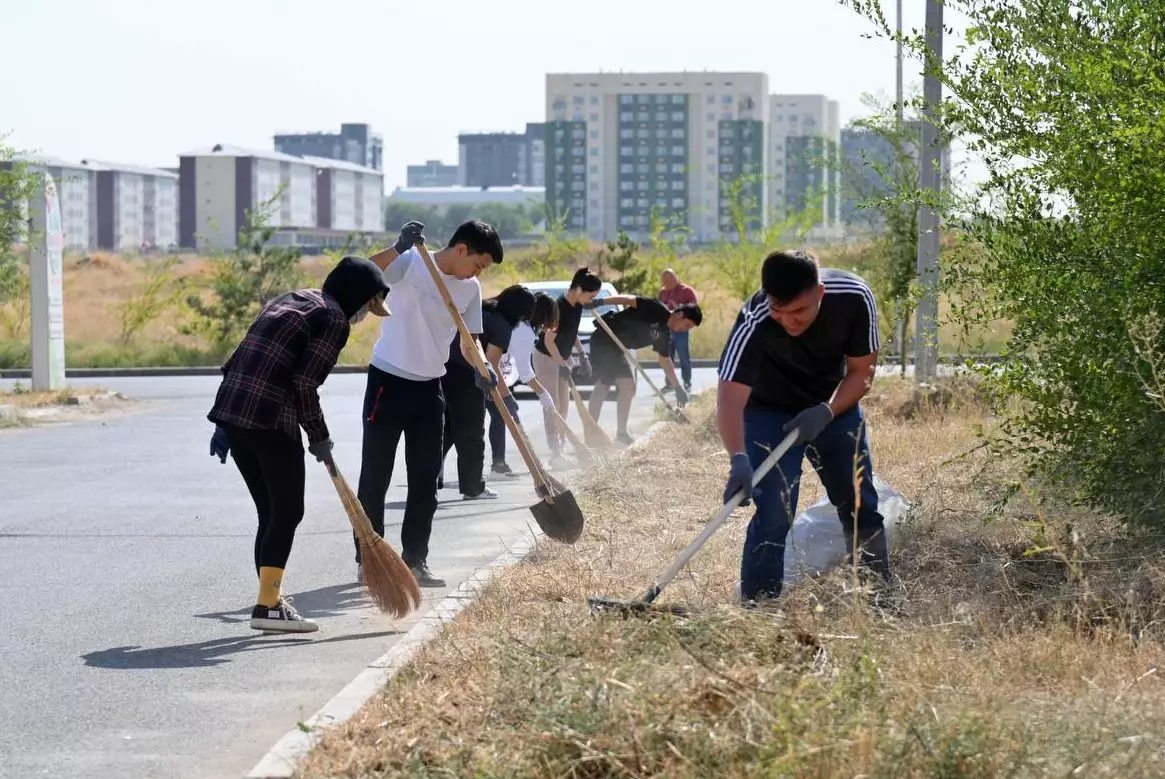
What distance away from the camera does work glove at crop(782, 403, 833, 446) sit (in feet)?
19.9

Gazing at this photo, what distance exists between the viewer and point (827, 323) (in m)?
6.15

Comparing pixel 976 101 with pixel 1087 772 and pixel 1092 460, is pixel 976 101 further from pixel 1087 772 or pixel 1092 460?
pixel 1087 772

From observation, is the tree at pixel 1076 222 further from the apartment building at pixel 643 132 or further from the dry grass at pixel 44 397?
the apartment building at pixel 643 132

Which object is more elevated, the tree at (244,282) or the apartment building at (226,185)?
the apartment building at (226,185)

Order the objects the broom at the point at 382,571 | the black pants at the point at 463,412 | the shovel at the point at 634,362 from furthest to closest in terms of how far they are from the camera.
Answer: the shovel at the point at 634,362 < the black pants at the point at 463,412 < the broom at the point at 382,571

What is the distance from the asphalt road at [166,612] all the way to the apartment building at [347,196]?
152 meters

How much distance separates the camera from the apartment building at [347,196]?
167625 millimetres

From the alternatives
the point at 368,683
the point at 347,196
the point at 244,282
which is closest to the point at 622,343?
the point at 368,683

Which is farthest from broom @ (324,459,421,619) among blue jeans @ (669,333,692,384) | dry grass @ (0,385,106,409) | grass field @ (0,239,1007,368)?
grass field @ (0,239,1007,368)

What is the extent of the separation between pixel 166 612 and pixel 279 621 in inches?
32.0

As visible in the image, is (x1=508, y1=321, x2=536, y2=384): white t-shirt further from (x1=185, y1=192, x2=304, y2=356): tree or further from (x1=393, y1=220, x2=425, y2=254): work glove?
(x1=185, y1=192, x2=304, y2=356): tree

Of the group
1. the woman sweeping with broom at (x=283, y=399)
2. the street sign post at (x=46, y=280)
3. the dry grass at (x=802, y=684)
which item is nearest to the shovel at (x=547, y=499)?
the dry grass at (x=802, y=684)

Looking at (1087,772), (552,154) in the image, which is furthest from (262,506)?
(552,154)

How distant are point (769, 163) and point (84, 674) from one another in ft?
596
